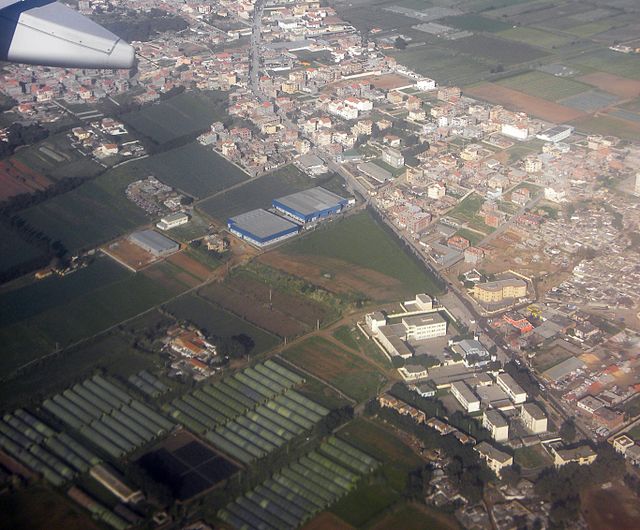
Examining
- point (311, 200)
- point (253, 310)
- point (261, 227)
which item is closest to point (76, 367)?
point (253, 310)

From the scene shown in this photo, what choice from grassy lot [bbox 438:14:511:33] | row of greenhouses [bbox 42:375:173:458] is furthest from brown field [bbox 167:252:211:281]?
grassy lot [bbox 438:14:511:33]

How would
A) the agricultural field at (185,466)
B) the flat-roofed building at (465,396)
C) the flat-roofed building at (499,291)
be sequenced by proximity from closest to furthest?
the agricultural field at (185,466) → the flat-roofed building at (465,396) → the flat-roofed building at (499,291)

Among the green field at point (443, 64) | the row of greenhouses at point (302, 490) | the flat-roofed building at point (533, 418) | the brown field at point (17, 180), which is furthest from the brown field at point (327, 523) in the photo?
the green field at point (443, 64)

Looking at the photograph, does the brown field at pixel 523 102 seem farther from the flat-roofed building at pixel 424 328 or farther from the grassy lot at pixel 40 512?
the grassy lot at pixel 40 512

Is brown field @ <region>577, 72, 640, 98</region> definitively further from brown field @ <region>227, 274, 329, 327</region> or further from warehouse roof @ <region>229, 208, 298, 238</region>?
brown field @ <region>227, 274, 329, 327</region>

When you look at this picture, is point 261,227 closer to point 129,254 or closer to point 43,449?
point 129,254

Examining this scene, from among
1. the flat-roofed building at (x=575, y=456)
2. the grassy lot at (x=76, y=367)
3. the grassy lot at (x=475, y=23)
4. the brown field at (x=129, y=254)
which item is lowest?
the grassy lot at (x=475, y=23)
